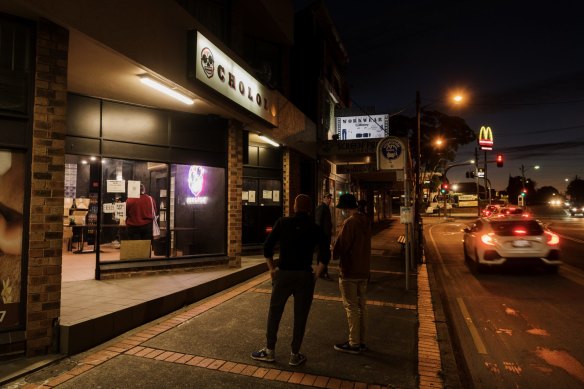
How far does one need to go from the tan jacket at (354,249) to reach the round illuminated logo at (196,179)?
5768 mm

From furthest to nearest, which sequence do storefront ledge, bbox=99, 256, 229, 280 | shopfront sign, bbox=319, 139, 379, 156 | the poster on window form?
shopfront sign, bbox=319, 139, 379, 156
storefront ledge, bbox=99, 256, 229, 280
the poster on window

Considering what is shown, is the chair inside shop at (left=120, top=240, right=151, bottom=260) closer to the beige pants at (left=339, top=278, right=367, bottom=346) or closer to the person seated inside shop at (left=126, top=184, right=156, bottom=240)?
the person seated inside shop at (left=126, top=184, right=156, bottom=240)

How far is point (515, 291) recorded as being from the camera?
28.9 ft

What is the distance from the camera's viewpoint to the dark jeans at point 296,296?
450cm

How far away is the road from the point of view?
4.63 meters

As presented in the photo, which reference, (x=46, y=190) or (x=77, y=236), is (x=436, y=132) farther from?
(x=46, y=190)

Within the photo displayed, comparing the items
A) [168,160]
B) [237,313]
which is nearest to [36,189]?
[237,313]

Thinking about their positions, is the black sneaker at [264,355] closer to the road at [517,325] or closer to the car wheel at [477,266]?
the road at [517,325]

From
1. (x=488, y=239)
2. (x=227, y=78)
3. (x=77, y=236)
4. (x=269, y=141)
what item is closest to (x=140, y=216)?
(x=227, y=78)

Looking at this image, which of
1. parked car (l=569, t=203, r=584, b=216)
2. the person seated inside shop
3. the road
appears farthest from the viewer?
parked car (l=569, t=203, r=584, b=216)

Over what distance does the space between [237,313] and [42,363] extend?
2787 mm

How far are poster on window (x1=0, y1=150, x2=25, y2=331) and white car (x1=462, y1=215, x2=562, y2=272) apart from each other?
10.1 m

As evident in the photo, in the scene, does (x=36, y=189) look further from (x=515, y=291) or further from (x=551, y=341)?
(x=515, y=291)

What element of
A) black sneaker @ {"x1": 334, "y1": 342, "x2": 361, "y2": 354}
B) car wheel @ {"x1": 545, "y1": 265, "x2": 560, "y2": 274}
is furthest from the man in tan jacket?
car wheel @ {"x1": 545, "y1": 265, "x2": 560, "y2": 274}
